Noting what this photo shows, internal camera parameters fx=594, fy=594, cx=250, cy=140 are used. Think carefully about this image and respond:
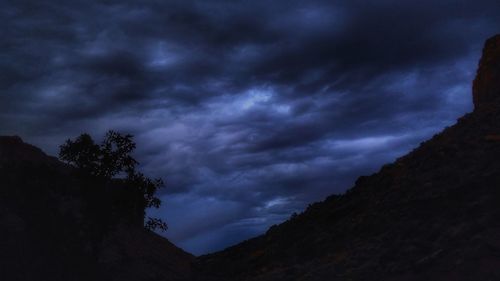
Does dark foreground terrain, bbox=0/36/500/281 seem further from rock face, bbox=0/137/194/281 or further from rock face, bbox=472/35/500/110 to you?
rock face, bbox=472/35/500/110

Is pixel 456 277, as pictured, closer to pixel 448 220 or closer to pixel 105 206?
pixel 448 220

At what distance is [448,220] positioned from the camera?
125 feet

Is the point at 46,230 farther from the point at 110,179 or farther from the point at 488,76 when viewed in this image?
the point at 488,76

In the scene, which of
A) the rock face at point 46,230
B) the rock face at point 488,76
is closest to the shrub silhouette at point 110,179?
the rock face at point 46,230

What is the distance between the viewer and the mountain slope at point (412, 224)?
108ft

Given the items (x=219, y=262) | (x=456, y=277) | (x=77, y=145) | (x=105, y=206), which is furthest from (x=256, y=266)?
(x=456, y=277)

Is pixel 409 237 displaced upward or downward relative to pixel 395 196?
downward

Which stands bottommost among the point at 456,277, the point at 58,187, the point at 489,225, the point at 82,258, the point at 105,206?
the point at 456,277

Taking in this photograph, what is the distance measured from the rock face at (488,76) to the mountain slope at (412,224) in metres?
0.11

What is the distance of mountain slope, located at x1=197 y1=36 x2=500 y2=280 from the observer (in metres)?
32.9

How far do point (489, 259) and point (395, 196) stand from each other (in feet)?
67.9

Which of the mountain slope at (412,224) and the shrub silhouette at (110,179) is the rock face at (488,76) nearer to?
the mountain slope at (412,224)

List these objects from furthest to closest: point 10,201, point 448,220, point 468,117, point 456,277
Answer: point 468,117 < point 10,201 < point 448,220 < point 456,277

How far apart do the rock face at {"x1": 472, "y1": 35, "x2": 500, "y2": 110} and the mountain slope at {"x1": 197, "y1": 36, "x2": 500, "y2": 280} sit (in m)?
0.11
